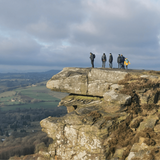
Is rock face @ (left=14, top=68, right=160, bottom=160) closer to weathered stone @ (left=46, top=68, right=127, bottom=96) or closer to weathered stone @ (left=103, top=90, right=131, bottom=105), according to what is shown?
weathered stone @ (left=103, top=90, right=131, bottom=105)

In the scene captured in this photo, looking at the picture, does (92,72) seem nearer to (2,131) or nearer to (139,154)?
(139,154)

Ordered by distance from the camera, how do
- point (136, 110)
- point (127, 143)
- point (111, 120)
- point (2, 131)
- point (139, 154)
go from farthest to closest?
point (2, 131) < point (136, 110) < point (111, 120) < point (127, 143) < point (139, 154)

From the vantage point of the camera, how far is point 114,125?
14133 millimetres

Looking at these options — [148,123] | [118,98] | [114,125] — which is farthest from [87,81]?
[148,123]

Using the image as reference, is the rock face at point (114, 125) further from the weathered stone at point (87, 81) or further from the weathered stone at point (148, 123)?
the weathered stone at point (87, 81)

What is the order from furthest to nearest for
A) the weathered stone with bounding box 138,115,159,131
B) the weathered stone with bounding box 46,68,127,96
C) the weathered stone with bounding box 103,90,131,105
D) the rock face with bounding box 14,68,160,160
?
the weathered stone with bounding box 46,68,127,96, the weathered stone with bounding box 103,90,131,105, the weathered stone with bounding box 138,115,159,131, the rock face with bounding box 14,68,160,160

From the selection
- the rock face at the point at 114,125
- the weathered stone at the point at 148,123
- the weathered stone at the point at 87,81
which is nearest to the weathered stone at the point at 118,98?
the rock face at the point at 114,125

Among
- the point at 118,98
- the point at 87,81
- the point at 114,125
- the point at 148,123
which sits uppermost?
the point at 87,81

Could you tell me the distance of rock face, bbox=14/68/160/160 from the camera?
12.0 m

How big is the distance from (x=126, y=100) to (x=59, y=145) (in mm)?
9145

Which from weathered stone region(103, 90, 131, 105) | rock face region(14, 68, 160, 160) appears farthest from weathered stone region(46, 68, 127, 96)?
weathered stone region(103, 90, 131, 105)

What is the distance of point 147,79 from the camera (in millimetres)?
18797

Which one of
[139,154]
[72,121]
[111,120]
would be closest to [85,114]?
[72,121]

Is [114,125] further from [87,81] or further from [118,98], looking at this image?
[87,81]
